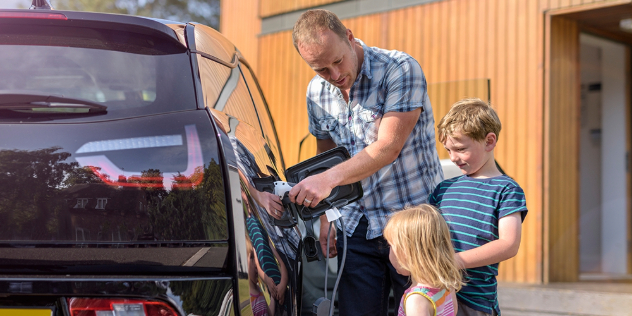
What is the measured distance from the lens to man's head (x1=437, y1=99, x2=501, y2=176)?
6.64 ft

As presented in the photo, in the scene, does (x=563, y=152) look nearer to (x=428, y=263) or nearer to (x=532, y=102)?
(x=532, y=102)

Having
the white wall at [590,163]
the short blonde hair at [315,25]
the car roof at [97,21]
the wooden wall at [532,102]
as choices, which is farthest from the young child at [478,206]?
the white wall at [590,163]

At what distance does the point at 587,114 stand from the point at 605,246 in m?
1.81

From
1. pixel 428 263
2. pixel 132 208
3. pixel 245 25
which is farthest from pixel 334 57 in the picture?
pixel 245 25

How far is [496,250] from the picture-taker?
1.86 metres

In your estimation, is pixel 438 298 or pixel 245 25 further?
pixel 245 25

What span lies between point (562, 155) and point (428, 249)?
17.7 feet

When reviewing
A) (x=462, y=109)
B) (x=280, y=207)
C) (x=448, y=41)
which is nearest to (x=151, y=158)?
(x=280, y=207)

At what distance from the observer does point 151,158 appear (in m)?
1.46

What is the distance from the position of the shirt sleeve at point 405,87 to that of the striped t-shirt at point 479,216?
Result: 0.37 m

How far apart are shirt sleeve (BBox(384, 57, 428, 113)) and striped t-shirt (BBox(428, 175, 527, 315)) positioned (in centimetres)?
37

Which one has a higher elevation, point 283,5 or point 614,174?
point 283,5

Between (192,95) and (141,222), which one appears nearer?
(141,222)

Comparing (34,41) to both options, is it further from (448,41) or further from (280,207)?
(448,41)
